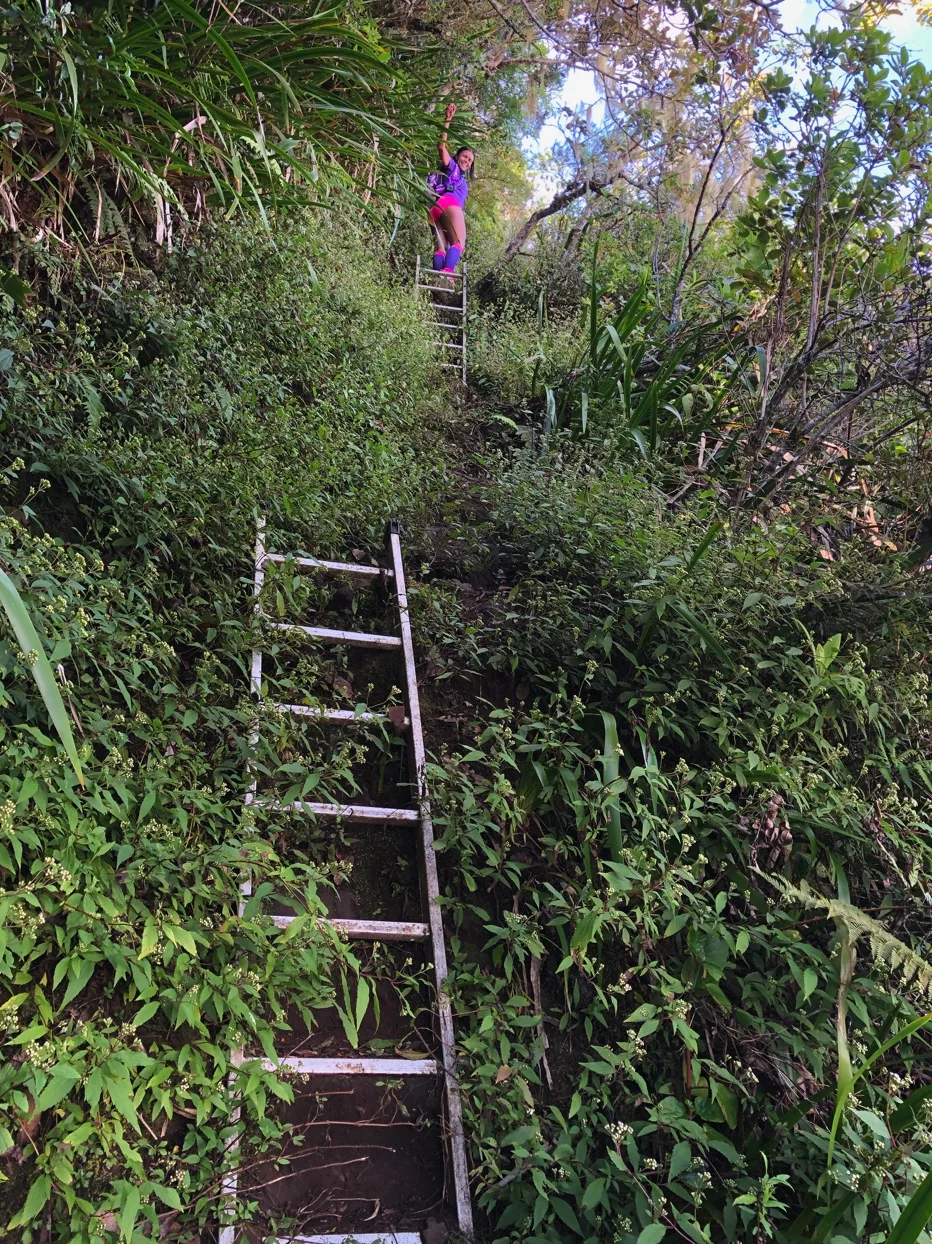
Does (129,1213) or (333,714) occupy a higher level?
(333,714)

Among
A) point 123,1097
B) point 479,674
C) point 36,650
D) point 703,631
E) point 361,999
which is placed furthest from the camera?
point 479,674

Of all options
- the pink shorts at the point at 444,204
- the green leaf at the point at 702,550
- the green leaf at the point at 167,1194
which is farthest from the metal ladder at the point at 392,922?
the pink shorts at the point at 444,204

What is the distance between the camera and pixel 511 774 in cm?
249

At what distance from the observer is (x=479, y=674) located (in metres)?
2.80

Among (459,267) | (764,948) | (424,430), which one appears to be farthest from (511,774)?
(459,267)

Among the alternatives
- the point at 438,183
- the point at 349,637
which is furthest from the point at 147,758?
the point at 438,183

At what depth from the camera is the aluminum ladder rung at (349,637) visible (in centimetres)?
251

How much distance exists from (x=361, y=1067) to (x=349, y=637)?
1302 millimetres

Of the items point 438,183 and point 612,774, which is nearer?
point 612,774

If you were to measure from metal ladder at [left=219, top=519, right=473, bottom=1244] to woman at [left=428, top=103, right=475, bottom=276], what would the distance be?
4.53 meters

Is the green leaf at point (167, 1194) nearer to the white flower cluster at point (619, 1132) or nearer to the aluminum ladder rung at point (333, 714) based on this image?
the white flower cluster at point (619, 1132)

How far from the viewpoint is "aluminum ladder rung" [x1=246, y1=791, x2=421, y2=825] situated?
6.63ft

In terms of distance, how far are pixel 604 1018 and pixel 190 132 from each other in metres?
3.55

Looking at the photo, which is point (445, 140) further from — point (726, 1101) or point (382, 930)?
point (726, 1101)
